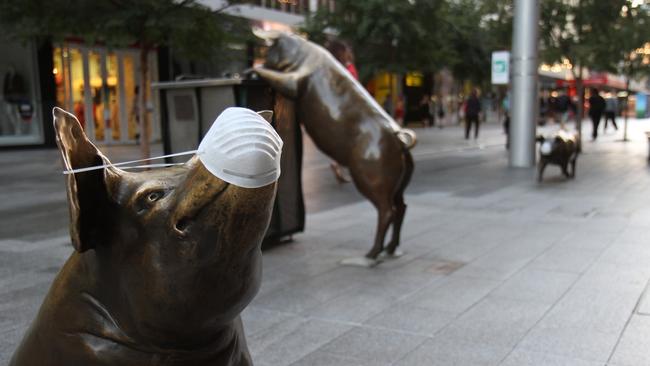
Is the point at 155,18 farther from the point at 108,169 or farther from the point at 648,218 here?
the point at 108,169

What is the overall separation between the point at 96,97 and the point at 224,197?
21956mm

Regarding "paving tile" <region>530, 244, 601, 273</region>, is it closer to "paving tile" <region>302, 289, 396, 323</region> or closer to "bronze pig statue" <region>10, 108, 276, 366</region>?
"paving tile" <region>302, 289, 396, 323</region>

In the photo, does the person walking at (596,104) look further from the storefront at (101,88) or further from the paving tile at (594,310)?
the paving tile at (594,310)

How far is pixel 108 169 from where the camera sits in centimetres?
145

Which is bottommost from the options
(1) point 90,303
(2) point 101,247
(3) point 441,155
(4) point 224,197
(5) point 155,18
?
(3) point 441,155

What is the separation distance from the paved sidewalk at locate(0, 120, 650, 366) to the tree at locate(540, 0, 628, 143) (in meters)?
8.13

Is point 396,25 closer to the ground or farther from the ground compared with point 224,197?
farther from the ground

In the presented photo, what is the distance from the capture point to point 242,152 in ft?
3.85

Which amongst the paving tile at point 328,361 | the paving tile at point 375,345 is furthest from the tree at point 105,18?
the paving tile at point 328,361

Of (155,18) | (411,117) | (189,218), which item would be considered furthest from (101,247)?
→ (411,117)

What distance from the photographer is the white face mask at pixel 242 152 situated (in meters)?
1.18

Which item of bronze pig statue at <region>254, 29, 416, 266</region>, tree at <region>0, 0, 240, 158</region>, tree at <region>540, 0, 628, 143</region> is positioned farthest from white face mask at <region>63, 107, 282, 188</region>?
tree at <region>540, 0, 628, 143</region>

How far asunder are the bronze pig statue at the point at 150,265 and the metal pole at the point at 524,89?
1334cm

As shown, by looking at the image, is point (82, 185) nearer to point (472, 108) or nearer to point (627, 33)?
point (627, 33)
